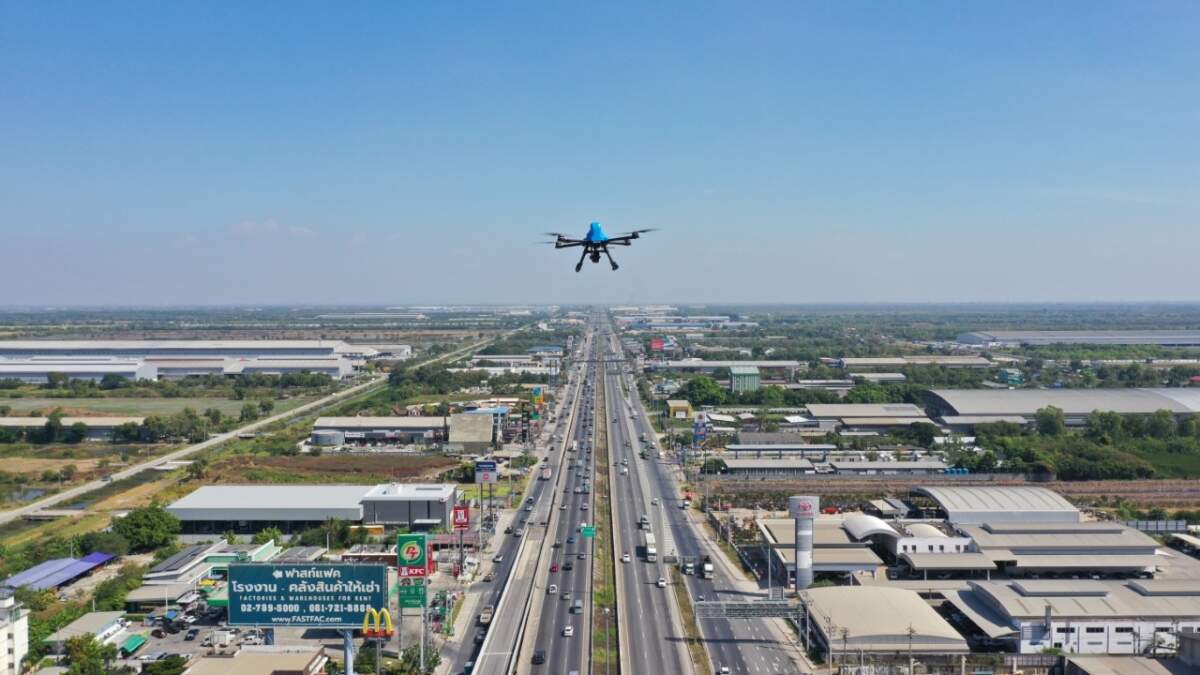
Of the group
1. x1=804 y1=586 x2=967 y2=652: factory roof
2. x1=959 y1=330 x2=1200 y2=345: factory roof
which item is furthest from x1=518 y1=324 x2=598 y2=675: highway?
x1=959 y1=330 x2=1200 y2=345: factory roof

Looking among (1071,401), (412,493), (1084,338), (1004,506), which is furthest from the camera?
(1084,338)

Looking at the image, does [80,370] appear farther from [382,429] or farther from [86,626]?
[86,626]

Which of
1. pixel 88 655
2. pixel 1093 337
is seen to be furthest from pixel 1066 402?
pixel 1093 337

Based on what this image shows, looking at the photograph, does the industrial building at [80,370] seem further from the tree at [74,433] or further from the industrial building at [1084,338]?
the industrial building at [1084,338]

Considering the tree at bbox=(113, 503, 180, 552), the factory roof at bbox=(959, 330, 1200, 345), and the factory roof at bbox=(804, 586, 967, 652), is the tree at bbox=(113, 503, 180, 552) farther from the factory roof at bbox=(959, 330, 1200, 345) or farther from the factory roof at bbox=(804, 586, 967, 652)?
the factory roof at bbox=(959, 330, 1200, 345)

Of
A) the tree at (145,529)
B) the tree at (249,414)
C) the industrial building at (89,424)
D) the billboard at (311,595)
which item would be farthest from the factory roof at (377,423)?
the billboard at (311,595)

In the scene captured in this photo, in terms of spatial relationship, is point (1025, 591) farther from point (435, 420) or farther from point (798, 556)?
point (435, 420)
